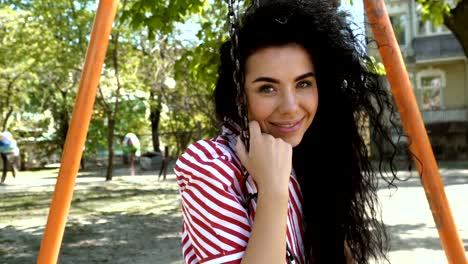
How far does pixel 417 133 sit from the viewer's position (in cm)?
186

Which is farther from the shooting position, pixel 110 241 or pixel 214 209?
pixel 110 241

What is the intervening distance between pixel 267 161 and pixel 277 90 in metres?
0.23

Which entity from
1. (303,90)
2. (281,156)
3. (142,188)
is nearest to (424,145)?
(303,90)

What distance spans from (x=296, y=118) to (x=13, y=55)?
17.4m

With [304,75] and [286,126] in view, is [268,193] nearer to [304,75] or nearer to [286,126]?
[286,126]

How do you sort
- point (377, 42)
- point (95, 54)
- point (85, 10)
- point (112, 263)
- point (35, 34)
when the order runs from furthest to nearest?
point (35, 34)
point (85, 10)
point (112, 263)
point (377, 42)
point (95, 54)

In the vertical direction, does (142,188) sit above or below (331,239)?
below

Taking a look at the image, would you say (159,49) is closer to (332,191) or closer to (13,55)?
(13,55)

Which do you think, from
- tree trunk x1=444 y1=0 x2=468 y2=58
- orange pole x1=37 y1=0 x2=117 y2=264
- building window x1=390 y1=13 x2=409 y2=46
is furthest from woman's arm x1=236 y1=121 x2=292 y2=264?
building window x1=390 y1=13 x2=409 y2=46

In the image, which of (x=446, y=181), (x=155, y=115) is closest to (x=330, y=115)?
(x=446, y=181)

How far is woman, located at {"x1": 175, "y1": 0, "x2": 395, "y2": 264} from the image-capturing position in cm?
115

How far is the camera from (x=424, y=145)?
1.86 meters

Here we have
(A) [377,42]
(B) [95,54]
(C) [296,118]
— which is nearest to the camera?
(C) [296,118]

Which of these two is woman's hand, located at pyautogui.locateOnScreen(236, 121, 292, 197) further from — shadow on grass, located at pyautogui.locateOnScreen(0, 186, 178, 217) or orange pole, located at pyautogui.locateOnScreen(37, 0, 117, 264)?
shadow on grass, located at pyautogui.locateOnScreen(0, 186, 178, 217)
